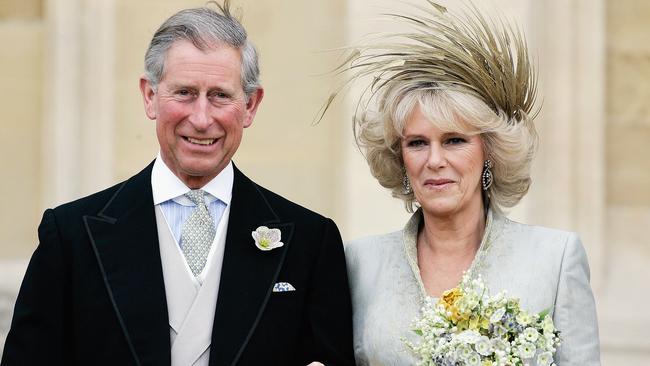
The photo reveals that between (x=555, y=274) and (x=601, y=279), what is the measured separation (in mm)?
2584

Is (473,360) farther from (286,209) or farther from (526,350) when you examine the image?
(286,209)

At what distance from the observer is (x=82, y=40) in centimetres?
754

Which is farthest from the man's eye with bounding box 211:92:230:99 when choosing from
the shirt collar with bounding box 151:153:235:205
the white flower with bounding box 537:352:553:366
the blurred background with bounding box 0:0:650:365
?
the blurred background with bounding box 0:0:650:365

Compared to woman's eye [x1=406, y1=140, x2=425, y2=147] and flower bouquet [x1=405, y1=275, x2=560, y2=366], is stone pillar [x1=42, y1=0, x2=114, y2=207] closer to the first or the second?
woman's eye [x1=406, y1=140, x2=425, y2=147]

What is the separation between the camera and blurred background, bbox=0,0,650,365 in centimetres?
713

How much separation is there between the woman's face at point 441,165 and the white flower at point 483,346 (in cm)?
64

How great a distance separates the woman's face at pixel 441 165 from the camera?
469 cm

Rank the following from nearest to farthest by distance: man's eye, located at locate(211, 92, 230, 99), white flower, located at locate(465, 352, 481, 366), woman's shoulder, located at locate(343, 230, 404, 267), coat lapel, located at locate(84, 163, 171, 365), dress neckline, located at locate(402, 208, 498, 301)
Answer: white flower, located at locate(465, 352, 481, 366) → coat lapel, located at locate(84, 163, 171, 365) → man's eye, located at locate(211, 92, 230, 99) → dress neckline, located at locate(402, 208, 498, 301) → woman's shoulder, located at locate(343, 230, 404, 267)

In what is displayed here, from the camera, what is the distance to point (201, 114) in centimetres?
444

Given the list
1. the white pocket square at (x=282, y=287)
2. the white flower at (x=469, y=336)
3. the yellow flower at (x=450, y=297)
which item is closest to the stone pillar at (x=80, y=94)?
the white pocket square at (x=282, y=287)

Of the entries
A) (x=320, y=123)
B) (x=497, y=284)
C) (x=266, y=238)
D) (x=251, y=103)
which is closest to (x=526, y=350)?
(x=497, y=284)

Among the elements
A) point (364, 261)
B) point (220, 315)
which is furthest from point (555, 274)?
point (220, 315)

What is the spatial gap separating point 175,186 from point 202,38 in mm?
429

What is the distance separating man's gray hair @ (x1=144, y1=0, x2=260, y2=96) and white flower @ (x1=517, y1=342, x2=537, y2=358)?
1.09 meters
